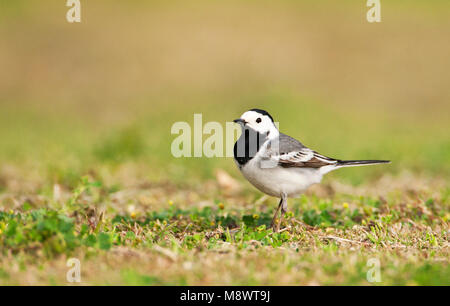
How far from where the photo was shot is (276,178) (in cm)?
559

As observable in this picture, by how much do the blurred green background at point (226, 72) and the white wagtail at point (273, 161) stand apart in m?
4.54

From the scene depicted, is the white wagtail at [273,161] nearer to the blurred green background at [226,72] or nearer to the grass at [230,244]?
the grass at [230,244]

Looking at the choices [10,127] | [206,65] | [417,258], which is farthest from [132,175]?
[206,65]

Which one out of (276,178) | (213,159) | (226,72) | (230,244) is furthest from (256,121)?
(226,72)

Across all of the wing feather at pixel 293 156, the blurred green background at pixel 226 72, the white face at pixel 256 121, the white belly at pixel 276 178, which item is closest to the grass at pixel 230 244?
the white belly at pixel 276 178

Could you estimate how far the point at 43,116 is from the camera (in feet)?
47.9

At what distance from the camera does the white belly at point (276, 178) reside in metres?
5.54

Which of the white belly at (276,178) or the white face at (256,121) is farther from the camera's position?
the white face at (256,121)

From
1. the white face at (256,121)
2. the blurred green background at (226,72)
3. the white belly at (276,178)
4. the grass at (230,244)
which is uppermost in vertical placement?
the blurred green background at (226,72)

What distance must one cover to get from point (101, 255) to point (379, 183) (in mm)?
5271

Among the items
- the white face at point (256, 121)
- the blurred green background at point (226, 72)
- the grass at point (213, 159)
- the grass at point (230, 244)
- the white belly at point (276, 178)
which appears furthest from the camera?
the blurred green background at point (226, 72)

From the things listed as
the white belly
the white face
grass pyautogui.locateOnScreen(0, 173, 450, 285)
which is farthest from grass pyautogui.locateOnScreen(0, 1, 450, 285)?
the white face

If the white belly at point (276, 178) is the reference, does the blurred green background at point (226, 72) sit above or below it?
above

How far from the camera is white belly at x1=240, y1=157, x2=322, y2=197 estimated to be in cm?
554
